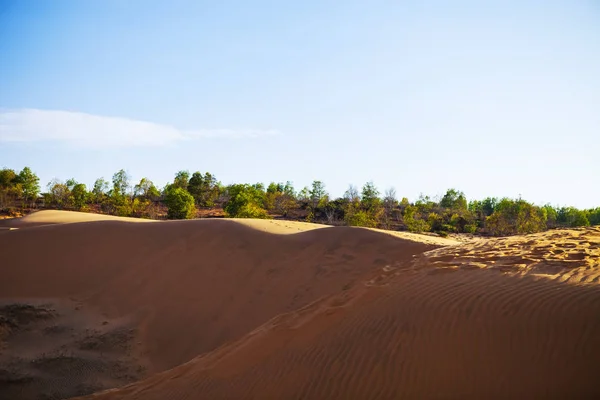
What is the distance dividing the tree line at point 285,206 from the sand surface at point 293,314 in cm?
2462

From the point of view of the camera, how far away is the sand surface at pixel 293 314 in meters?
4.23

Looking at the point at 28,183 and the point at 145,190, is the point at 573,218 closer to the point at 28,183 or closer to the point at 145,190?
the point at 145,190

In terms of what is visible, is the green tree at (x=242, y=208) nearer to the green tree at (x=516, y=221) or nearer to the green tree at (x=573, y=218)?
the green tree at (x=516, y=221)

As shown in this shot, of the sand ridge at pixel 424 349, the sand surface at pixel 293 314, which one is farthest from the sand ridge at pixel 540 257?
the sand ridge at pixel 424 349

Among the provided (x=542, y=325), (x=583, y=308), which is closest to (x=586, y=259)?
(x=583, y=308)

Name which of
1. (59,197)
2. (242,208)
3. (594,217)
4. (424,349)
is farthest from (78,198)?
(594,217)

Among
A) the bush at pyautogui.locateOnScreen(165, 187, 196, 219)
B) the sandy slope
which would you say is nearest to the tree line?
the bush at pyautogui.locateOnScreen(165, 187, 196, 219)

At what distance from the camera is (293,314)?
7.07m

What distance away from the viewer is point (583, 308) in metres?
4.41

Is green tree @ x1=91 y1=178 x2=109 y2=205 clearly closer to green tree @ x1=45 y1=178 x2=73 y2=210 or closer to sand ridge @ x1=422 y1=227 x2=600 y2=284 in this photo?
green tree @ x1=45 y1=178 x2=73 y2=210

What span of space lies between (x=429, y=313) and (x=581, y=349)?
1.78 metres

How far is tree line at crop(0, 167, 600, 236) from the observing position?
144 ft

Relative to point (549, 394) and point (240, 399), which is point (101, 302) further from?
point (549, 394)

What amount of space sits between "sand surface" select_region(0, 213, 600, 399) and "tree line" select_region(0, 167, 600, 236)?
80.8 ft
